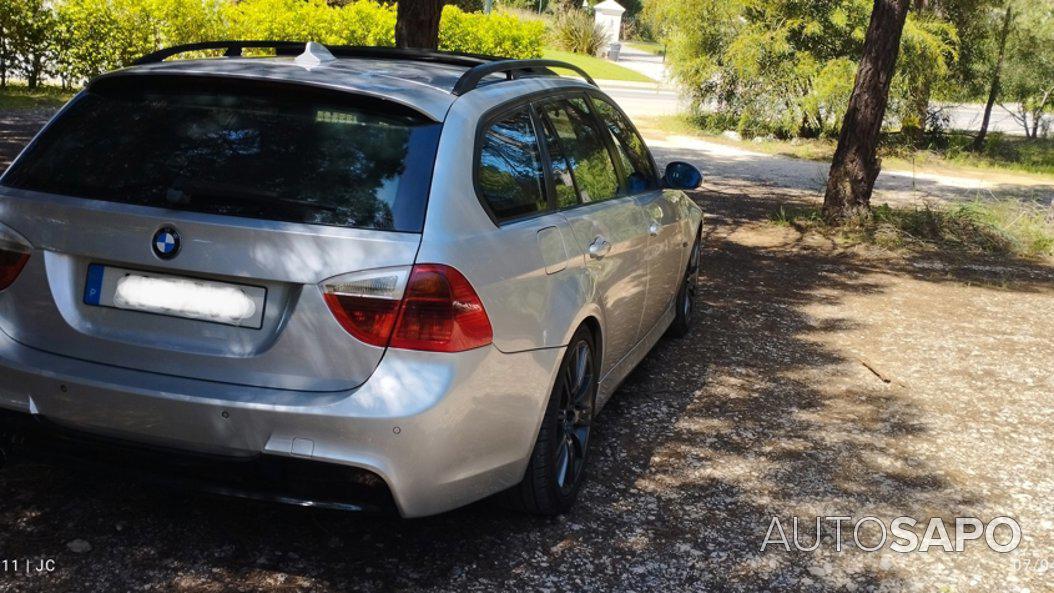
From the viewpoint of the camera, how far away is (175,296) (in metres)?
3.45

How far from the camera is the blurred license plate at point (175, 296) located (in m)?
3.40

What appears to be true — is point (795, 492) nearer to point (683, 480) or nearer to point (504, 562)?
point (683, 480)

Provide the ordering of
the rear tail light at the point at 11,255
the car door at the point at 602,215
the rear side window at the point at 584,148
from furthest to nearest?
1. the rear side window at the point at 584,148
2. the car door at the point at 602,215
3. the rear tail light at the point at 11,255

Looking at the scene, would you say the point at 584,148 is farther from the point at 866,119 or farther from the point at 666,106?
the point at 666,106

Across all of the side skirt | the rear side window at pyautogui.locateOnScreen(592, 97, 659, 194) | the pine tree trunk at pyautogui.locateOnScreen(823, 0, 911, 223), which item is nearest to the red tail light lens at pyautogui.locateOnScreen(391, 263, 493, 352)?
the side skirt

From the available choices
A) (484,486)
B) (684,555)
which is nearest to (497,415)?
(484,486)

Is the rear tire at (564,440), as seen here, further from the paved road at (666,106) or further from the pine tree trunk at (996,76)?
the pine tree trunk at (996,76)

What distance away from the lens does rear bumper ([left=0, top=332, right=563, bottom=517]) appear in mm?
3340

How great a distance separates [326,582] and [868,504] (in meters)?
2.42

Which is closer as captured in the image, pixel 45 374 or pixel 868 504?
pixel 45 374

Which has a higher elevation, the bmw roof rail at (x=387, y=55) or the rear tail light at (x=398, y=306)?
the bmw roof rail at (x=387, y=55)

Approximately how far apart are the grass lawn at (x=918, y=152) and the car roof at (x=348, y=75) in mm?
19176

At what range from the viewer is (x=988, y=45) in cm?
2548

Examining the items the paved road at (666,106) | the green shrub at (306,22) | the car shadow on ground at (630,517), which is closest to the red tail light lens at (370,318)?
the car shadow on ground at (630,517)
